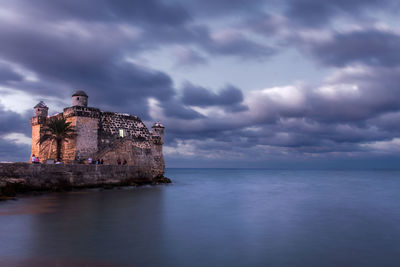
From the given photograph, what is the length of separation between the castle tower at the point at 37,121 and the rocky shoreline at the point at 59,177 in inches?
307

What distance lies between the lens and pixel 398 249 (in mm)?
8312

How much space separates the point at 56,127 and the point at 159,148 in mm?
9627

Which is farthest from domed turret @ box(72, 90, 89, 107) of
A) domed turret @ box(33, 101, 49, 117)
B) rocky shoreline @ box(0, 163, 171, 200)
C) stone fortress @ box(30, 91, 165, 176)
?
rocky shoreline @ box(0, 163, 171, 200)

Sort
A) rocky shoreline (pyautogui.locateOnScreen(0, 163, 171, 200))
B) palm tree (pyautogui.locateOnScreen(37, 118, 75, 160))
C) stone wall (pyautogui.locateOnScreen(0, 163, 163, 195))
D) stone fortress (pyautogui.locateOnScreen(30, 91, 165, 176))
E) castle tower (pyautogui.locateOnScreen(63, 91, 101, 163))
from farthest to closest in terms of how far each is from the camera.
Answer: stone fortress (pyautogui.locateOnScreen(30, 91, 165, 176)) < castle tower (pyautogui.locateOnScreen(63, 91, 101, 163)) < palm tree (pyautogui.locateOnScreen(37, 118, 75, 160)) < stone wall (pyautogui.locateOnScreen(0, 163, 163, 195)) < rocky shoreline (pyautogui.locateOnScreen(0, 163, 171, 200))

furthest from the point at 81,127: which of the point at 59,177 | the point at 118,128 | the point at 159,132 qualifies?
the point at 159,132

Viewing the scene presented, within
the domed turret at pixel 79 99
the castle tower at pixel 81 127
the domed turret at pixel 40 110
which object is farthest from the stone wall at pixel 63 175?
the domed turret at pixel 40 110

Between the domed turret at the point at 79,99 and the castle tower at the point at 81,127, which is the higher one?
the domed turret at the point at 79,99

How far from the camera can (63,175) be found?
63.1 feet

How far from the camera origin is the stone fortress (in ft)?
79.2

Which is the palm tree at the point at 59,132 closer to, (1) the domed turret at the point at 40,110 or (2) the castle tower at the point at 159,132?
(1) the domed turret at the point at 40,110

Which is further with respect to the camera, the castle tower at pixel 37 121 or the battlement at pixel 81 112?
the castle tower at pixel 37 121

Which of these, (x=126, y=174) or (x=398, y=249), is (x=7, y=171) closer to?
(x=126, y=174)

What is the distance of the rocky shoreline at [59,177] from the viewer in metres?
16.7

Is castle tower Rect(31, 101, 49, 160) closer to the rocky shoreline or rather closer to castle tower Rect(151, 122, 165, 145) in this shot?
the rocky shoreline
